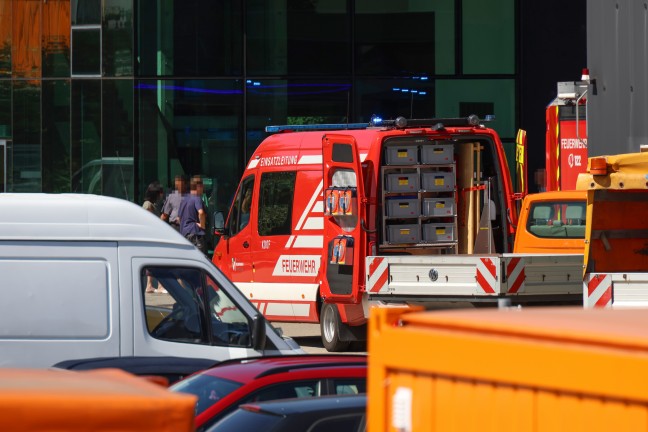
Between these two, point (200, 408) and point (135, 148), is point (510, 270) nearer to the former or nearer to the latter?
point (200, 408)

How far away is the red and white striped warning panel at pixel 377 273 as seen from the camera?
513 inches

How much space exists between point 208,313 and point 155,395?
524cm

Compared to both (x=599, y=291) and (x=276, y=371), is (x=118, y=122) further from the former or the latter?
(x=276, y=371)

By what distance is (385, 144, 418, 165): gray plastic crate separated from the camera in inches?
554

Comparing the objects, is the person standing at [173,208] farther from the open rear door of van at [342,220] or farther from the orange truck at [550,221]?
the orange truck at [550,221]

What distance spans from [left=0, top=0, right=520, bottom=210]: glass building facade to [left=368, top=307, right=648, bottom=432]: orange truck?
21.9 m

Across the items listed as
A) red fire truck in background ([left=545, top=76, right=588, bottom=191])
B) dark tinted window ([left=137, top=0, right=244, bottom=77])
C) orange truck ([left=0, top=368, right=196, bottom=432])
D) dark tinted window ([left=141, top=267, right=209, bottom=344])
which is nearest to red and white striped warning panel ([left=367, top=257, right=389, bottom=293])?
dark tinted window ([left=141, top=267, right=209, bottom=344])

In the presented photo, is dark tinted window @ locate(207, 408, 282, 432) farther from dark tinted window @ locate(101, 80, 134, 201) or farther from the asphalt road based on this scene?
dark tinted window @ locate(101, 80, 134, 201)

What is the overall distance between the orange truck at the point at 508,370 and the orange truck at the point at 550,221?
11.0 meters

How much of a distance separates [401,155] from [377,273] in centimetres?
169

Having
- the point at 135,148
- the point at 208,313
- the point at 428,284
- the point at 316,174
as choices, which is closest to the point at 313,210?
the point at 316,174

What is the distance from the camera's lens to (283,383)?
5.56 m

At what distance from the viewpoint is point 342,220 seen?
1362 cm

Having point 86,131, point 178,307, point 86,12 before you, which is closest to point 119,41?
point 86,12
